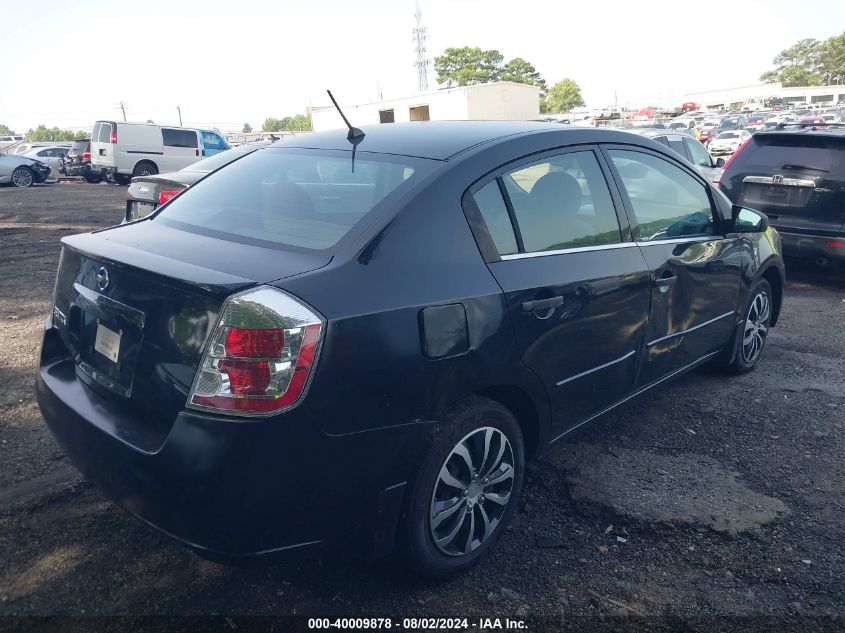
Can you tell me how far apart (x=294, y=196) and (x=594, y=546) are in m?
1.93

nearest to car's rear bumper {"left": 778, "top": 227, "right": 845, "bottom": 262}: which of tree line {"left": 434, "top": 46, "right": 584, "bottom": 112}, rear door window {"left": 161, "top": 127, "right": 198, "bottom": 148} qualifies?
rear door window {"left": 161, "top": 127, "right": 198, "bottom": 148}

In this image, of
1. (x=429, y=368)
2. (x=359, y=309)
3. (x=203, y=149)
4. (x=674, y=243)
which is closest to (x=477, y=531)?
(x=429, y=368)

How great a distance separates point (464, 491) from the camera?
2777 mm

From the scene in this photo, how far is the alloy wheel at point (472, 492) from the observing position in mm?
2703

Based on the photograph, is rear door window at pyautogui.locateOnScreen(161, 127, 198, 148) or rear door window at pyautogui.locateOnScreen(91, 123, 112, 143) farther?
rear door window at pyautogui.locateOnScreen(161, 127, 198, 148)

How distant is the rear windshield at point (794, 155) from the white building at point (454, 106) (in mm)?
35870

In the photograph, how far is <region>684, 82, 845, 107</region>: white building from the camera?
387ft

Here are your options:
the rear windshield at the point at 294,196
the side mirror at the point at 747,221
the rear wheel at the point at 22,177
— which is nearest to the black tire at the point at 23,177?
the rear wheel at the point at 22,177

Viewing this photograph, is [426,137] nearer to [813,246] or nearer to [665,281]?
[665,281]

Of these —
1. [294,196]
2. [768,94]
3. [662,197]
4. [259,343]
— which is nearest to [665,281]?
[662,197]

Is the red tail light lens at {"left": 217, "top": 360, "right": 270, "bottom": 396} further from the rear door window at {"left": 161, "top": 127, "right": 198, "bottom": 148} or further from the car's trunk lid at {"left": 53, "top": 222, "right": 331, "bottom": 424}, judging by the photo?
the rear door window at {"left": 161, "top": 127, "right": 198, "bottom": 148}

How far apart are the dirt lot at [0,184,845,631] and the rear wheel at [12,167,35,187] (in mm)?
22107

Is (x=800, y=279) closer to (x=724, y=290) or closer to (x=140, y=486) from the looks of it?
(x=724, y=290)

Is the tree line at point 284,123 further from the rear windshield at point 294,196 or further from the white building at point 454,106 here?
the rear windshield at point 294,196
